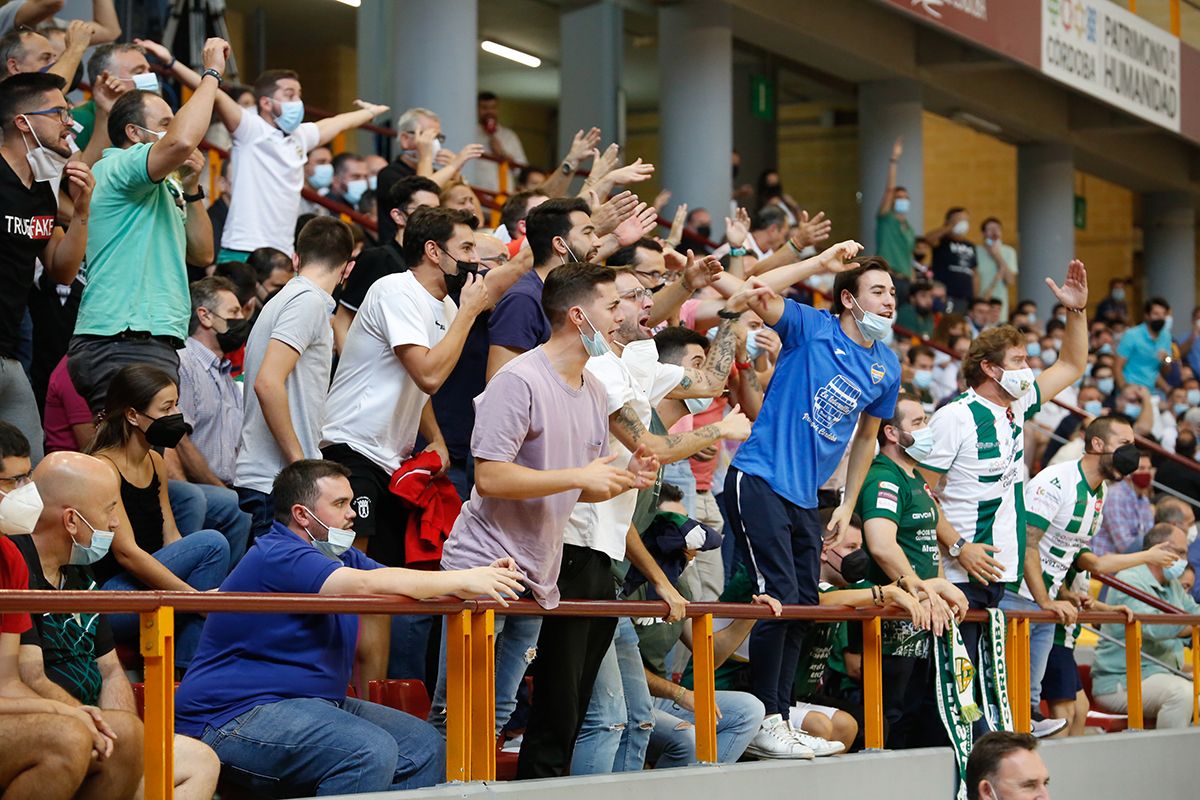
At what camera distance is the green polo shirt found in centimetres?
642

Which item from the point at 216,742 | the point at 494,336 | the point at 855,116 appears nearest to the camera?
the point at 216,742

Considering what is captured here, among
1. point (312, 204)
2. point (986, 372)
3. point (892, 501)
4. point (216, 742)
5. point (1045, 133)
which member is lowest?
point (216, 742)

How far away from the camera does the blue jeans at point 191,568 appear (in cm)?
572

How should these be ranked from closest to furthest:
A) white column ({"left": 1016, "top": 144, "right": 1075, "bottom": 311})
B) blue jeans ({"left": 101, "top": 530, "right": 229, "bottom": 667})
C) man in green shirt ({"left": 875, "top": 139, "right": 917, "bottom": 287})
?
blue jeans ({"left": 101, "top": 530, "right": 229, "bottom": 667}) < man in green shirt ({"left": 875, "top": 139, "right": 917, "bottom": 287}) < white column ({"left": 1016, "top": 144, "right": 1075, "bottom": 311})

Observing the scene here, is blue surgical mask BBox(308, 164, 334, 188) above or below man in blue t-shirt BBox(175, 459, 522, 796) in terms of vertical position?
above

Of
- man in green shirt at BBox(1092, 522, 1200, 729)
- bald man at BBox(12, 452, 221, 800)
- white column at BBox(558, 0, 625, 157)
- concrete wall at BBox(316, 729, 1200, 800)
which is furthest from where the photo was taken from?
white column at BBox(558, 0, 625, 157)

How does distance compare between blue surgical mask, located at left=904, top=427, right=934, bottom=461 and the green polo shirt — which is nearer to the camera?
the green polo shirt

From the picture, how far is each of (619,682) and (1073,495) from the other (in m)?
3.48

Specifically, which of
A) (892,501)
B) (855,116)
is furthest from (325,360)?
(855,116)

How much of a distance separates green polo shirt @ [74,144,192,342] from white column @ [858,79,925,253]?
1227cm

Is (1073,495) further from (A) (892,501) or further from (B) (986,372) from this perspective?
(A) (892,501)

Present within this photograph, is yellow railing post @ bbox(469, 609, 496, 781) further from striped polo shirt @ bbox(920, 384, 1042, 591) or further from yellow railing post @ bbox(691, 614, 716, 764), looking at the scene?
striped polo shirt @ bbox(920, 384, 1042, 591)

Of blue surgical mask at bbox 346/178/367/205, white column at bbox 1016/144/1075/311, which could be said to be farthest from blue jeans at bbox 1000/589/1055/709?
white column at bbox 1016/144/1075/311

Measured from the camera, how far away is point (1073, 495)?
8359mm
